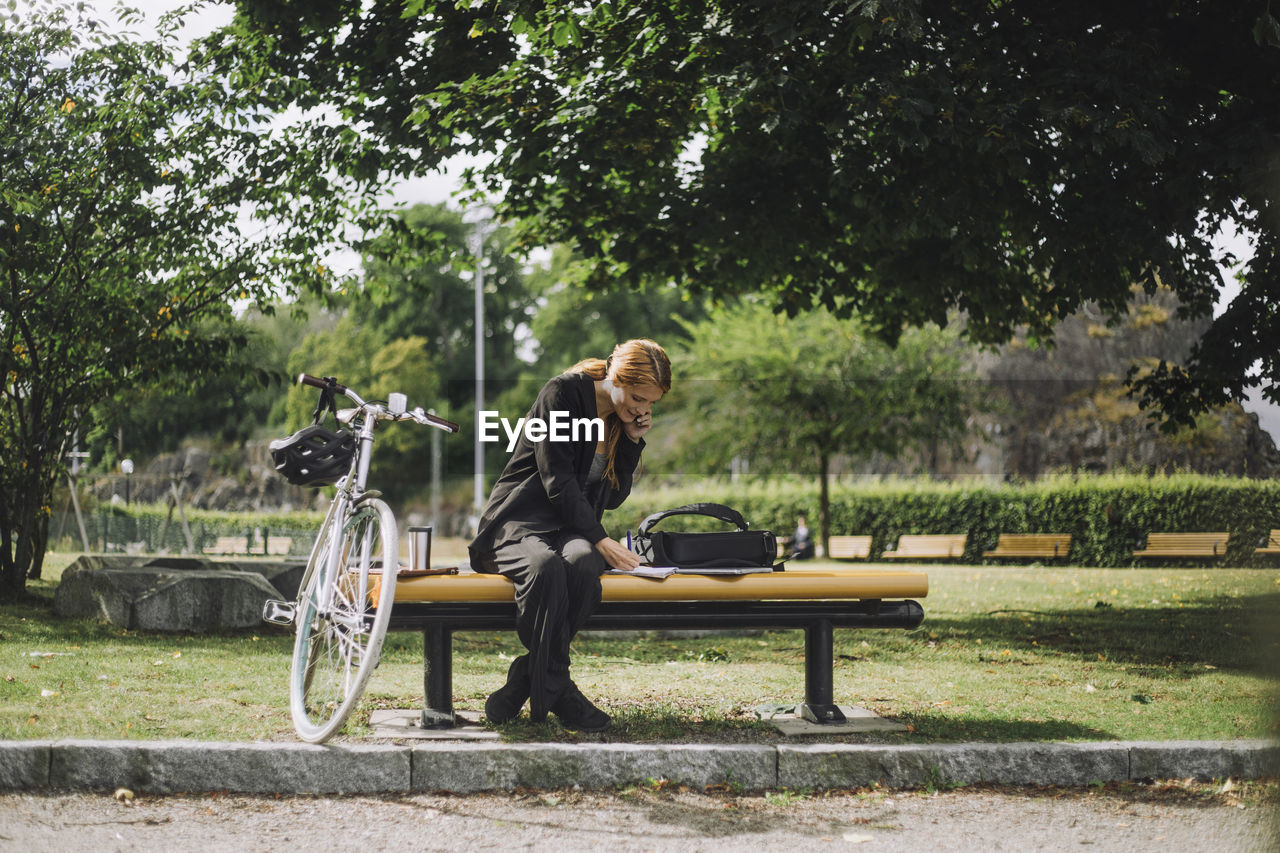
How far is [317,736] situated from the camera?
175 inches

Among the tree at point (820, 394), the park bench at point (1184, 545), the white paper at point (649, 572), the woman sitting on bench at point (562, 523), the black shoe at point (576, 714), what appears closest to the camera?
the woman sitting on bench at point (562, 523)

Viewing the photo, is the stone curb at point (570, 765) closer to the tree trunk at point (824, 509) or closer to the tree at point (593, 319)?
the tree trunk at point (824, 509)

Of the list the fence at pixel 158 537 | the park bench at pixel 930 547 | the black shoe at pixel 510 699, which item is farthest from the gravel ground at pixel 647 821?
the park bench at pixel 930 547

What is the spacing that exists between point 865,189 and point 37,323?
25.2 ft

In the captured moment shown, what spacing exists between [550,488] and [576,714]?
3.41 ft

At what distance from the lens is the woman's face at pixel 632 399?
5039mm

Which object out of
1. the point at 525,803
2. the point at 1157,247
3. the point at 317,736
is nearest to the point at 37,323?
the point at 317,736

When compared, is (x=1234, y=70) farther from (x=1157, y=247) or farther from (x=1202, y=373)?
(x=1202, y=373)

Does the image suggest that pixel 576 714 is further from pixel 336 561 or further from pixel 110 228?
pixel 110 228

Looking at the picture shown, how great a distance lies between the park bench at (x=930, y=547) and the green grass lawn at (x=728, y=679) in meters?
14.2

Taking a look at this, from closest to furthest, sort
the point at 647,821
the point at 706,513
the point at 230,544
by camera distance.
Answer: the point at 647,821 < the point at 706,513 < the point at 230,544

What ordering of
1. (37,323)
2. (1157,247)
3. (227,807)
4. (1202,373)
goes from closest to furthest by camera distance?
1. (227,807)
2. (1157,247)
3. (37,323)
4. (1202,373)

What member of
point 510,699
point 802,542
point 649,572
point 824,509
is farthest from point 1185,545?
point 510,699

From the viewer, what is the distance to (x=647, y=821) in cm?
409
